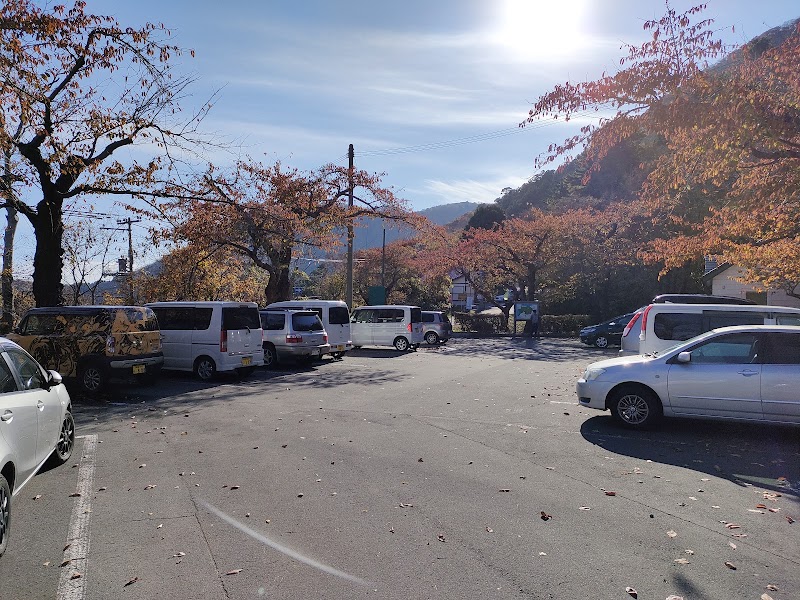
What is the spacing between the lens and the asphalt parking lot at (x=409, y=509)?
399 cm

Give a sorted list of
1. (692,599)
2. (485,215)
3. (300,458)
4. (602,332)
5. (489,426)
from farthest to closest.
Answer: (485,215)
(602,332)
(489,426)
(300,458)
(692,599)

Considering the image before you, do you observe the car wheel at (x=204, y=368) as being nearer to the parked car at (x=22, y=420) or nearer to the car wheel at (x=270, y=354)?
the car wheel at (x=270, y=354)

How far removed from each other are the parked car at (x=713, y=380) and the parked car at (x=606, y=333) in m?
18.2

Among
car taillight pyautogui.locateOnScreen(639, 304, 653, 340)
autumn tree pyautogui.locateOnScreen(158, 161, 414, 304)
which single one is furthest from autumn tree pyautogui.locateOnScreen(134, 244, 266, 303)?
car taillight pyautogui.locateOnScreen(639, 304, 653, 340)

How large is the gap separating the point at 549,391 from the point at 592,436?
4.45 meters

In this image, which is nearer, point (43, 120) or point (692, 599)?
point (692, 599)

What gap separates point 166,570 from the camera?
414 cm

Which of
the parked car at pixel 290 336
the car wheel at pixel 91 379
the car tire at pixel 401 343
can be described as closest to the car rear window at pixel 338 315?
the parked car at pixel 290 336

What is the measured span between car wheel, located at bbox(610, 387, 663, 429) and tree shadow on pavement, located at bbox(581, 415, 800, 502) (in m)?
0.16

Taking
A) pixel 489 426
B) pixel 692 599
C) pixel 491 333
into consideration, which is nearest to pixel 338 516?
pixel 692 599

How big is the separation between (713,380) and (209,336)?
35.5 ft

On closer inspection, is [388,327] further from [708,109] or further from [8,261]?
[708,109]

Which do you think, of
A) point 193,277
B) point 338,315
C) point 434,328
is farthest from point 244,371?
point 434,328

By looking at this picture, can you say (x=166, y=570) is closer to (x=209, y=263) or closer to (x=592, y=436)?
→ (x=592, y=436)
